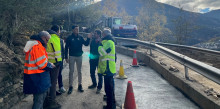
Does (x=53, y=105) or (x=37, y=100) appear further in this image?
(x=53, y=105)

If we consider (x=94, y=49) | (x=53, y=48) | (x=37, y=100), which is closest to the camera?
(x=37, y=100)

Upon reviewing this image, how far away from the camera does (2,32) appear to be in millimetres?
6668

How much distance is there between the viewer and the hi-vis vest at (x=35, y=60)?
3.34 metres

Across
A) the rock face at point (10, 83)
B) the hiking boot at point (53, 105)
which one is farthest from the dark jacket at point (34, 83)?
the rock face at point (10, 83)

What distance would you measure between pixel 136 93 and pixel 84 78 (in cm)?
241

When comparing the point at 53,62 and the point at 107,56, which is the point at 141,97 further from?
the point at 53,62

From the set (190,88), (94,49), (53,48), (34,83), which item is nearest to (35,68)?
(34,83)

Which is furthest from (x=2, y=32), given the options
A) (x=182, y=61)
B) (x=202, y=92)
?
(x=202, y=92)

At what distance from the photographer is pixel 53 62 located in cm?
462

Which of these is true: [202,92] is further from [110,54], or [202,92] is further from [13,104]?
[13,104]

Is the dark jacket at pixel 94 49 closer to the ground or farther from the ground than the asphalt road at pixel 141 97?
farther from the ground

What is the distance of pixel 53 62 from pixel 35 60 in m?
1.27

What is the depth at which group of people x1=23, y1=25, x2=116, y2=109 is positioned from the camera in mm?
3375

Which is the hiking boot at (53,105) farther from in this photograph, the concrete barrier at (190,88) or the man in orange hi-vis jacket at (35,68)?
the concrete barrier at (190,88)
